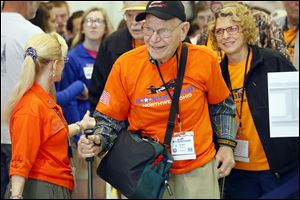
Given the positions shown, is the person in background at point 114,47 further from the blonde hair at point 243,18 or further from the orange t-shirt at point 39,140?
the orange t-shirt at point 39,140

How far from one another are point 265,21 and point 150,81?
134 centimetres

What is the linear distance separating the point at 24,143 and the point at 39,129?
0.10m

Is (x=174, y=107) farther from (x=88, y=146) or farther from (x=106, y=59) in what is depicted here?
(x=106, y=59)

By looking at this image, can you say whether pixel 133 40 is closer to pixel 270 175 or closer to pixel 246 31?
pixel 246 31

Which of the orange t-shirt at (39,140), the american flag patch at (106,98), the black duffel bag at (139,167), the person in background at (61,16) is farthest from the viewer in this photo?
the person in background at (61,16)

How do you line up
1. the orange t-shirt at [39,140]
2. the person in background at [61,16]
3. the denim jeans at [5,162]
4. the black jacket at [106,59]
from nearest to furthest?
1. the orange t-shirt at [39,140]
2. the denim jeans at [5,162]
3. the black jacket at [106,59]
4. the person in background at [61,16]

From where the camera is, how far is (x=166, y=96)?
3035 millimetres

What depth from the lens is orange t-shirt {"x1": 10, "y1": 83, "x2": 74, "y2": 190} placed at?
302cm

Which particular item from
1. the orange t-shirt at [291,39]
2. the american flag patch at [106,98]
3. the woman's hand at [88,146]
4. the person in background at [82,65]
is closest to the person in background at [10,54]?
the person in background at [82,65]

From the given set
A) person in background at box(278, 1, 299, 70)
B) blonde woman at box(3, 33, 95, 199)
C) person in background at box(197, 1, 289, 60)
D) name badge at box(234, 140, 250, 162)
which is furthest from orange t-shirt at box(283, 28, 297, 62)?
blonde woman at box(3, 33, 95, 199)

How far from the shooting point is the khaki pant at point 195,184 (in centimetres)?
307

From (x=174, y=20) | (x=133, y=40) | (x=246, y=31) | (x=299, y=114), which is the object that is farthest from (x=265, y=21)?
(x=299, y=114)

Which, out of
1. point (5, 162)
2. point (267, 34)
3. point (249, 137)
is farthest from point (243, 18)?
point (5, 162)

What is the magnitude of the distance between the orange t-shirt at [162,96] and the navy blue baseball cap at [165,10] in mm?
194
